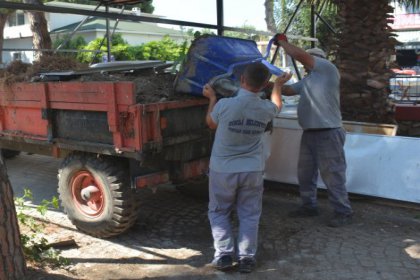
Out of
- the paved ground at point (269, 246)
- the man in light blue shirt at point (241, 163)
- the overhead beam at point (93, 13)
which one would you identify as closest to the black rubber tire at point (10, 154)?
the paved ground at point (269, 246)

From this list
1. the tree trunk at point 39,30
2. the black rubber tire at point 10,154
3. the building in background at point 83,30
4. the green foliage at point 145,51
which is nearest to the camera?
the black rubber tire at point 10,154

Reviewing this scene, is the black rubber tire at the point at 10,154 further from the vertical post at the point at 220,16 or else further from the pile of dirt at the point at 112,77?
the vertical post at the point at 220,16

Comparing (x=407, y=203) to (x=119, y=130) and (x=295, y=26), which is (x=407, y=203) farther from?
(x=295, y=26)

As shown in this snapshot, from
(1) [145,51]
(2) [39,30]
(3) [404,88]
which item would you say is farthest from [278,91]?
(1) [145,51]

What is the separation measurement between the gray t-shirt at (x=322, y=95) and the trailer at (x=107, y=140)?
1119 mm

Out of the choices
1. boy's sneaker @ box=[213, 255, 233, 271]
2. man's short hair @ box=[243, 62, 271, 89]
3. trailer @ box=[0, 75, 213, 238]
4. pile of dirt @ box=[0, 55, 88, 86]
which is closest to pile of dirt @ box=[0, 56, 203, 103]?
pile of dirt @ box=[0, 55, 88, 86]

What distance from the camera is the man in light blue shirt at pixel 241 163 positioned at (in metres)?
3.79

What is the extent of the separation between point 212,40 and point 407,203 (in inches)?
118

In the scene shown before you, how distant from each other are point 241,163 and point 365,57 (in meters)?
3.84

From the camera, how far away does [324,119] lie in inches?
194

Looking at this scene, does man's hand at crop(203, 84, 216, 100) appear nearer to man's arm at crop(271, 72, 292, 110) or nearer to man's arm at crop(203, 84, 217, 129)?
man's arm at crop(203, 84, 217, 129)

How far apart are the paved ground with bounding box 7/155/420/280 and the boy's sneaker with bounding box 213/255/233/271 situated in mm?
58

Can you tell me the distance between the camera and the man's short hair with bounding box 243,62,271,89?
3762 mm

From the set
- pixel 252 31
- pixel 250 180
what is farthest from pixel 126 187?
pixel 252 31
